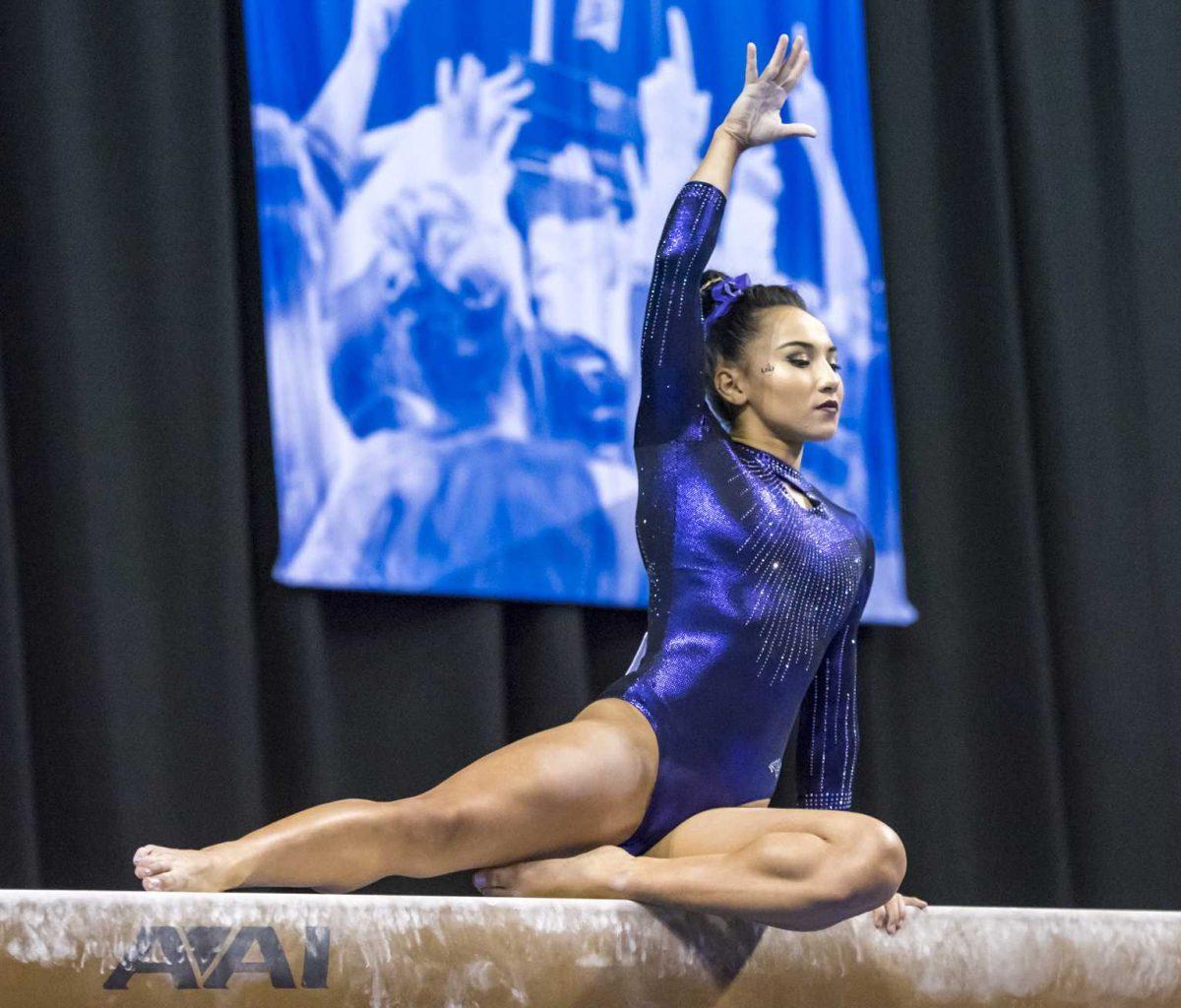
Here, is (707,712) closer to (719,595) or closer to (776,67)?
(719,595)

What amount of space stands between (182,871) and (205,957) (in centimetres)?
15

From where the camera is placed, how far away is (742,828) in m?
2.12

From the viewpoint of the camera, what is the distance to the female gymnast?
187 cm

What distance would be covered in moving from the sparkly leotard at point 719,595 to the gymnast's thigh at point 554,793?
0.08m

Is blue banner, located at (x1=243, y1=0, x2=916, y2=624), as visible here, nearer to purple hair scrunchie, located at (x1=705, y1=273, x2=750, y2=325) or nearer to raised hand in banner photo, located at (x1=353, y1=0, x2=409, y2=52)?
raised hand in banner photo, located at (x1=353, y1=0, x2=409, y2=52)

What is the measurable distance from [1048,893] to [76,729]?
7.34 feet

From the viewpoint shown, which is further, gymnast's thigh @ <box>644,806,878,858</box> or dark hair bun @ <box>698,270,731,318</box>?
dark hair bun @ <box>698,270,731,318</box>

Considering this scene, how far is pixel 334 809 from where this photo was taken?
191cm

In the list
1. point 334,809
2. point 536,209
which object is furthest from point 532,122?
point 334,809

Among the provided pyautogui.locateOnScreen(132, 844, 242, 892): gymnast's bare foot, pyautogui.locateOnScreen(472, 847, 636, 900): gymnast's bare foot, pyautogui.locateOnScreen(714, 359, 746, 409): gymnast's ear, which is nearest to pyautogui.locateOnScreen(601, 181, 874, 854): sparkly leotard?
pyautogui.locateOnScreen(714, 359, 746, 409): gymnast's ear

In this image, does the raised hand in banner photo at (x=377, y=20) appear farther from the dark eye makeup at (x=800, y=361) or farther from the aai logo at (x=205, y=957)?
the aai logo at (x=205, y=957)

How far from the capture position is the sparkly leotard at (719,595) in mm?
2307

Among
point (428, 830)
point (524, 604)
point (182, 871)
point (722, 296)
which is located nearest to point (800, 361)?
point (722, 296)

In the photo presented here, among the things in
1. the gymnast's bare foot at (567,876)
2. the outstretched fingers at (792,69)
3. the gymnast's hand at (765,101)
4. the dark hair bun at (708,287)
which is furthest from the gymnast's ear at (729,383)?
the gymnast's bare foot at (567,876)
